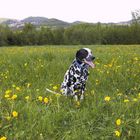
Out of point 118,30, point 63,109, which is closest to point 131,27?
point 118,30

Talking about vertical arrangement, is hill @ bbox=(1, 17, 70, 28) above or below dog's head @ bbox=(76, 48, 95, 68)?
above

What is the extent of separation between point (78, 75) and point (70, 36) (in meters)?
53.6

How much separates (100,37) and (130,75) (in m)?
49.3

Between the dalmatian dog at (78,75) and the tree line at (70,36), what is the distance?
49.5m

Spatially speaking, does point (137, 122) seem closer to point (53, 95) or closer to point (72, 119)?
point (72, 119)

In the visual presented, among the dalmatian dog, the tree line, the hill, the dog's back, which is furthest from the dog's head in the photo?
the hill

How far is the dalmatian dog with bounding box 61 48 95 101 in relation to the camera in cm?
508

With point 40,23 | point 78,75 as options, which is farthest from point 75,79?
point 40,23

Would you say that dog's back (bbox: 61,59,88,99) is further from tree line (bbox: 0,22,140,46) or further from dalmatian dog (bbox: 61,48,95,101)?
tree line (bbox: 0,22,140,46)

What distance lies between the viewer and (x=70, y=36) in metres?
58.5

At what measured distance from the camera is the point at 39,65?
840cm

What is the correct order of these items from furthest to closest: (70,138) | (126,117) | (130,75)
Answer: (130,75)
(126,117)
(70,138)

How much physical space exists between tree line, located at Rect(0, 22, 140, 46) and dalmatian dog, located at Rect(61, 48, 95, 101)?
162 ft

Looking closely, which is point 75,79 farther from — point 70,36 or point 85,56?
point 70,36
